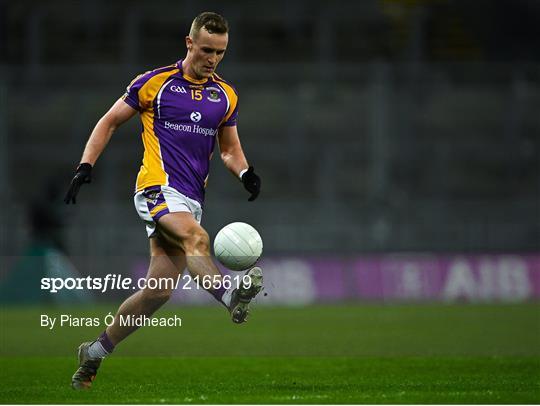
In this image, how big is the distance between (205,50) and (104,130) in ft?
2.94

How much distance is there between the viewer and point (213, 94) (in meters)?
8.55

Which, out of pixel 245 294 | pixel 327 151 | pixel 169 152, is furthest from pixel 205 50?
pixel 327 151

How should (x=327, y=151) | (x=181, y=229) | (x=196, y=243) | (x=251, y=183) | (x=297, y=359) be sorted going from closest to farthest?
(x=196, y=243) → (x=181, y=229) → (x=251, y=183) → (x=297, y=359) → (x=327, y=151)

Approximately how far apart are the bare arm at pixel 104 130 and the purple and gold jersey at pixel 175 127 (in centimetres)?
7

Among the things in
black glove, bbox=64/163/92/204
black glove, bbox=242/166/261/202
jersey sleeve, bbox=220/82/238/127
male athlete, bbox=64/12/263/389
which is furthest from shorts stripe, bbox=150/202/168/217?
jersey sleeve, bbox=220/82/238/127

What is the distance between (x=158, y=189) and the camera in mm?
8180

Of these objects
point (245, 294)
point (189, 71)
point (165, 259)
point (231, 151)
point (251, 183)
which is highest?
point (189, 71)

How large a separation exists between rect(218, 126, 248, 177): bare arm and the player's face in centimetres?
46

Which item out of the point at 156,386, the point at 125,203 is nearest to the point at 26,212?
the point at 125,203

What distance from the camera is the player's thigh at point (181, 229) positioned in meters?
7.85

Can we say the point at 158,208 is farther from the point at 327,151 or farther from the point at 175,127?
the point at 327,151

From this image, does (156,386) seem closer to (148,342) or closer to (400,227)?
(148,342)

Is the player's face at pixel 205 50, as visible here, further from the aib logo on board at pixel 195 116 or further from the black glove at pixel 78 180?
the black glove at pixel 78 180

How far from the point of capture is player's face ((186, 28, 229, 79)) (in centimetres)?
823
